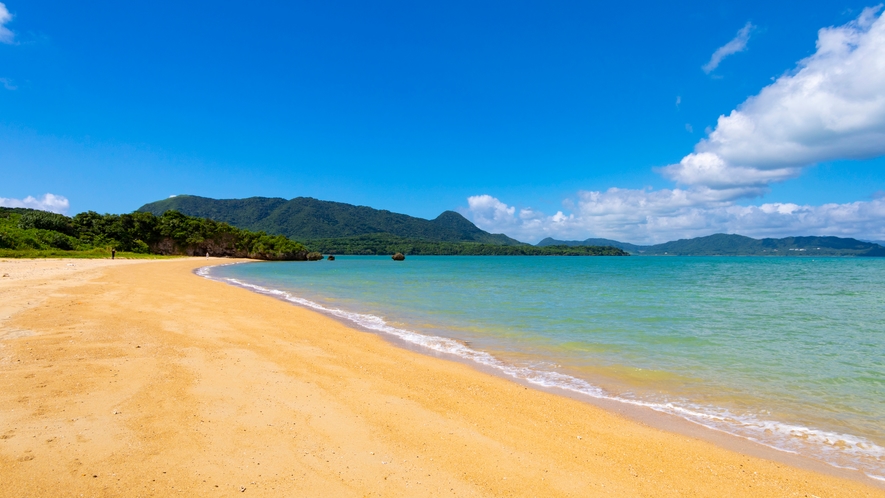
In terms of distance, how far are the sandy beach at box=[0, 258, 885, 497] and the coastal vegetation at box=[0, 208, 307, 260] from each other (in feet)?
150

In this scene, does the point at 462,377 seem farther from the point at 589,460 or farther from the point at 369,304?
the point at 369,304

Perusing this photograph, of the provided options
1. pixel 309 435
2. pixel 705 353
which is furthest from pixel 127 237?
pixel 705 353

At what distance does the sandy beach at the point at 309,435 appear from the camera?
404cm

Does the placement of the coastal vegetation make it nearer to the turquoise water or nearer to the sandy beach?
the turquoise water

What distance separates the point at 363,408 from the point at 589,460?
128 inches

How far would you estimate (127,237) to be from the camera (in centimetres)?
7381

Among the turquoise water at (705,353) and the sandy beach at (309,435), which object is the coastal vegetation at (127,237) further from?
the sandy beach at (309,435)

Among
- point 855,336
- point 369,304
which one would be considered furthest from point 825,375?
point 369,304

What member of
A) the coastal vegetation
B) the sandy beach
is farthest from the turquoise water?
the coastal vegetation

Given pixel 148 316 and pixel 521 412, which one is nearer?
pixel 521 412

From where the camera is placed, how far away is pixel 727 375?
9.39 m

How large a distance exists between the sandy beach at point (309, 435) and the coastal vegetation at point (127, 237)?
45.8 meters

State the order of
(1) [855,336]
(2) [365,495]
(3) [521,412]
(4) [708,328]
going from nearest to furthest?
(2) [365,495] → (3) [521,412] → (1) [855,336] → (4) [708,328]

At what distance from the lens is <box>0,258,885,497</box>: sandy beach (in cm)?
404
